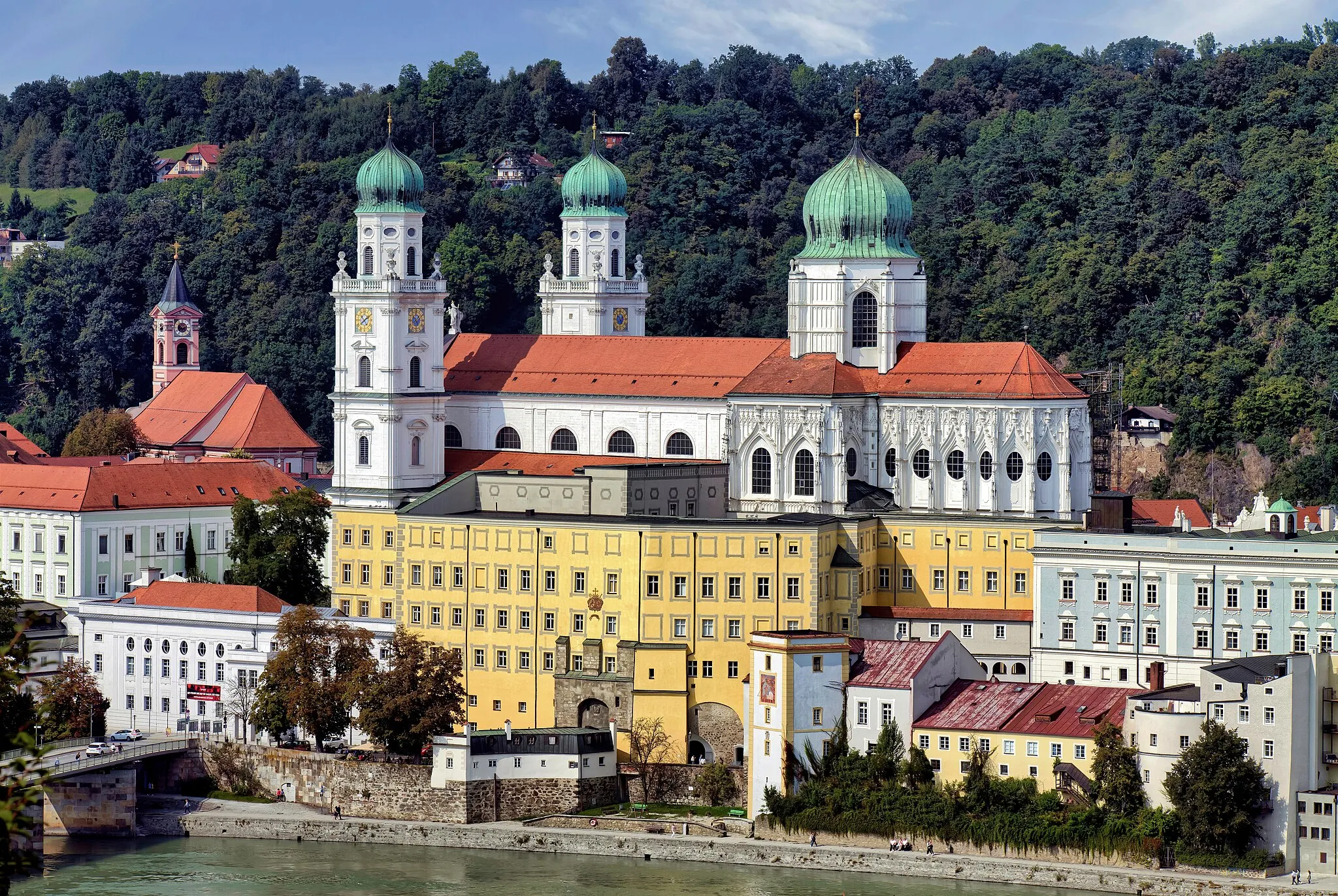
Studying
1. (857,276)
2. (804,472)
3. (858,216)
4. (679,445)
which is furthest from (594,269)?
(804,472)

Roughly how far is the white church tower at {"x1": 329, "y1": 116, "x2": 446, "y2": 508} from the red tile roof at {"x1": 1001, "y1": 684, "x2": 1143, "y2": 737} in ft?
76.5

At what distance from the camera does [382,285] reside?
9044 cm

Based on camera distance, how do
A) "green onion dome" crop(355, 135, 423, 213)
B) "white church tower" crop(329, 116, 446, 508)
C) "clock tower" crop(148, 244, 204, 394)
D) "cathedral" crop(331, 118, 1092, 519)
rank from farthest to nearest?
"clock tower" crop(148, 244, 204, 394), "green onion dome" crop(355, 135, 423, 213), "white church tower" crop(329, 116, 446, 508), "cathedral" crop(331, 118, 1092, 519)

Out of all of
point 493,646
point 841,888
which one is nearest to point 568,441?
point 493,646

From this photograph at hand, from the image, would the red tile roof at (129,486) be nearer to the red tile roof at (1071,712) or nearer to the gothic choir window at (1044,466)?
the gothic choir window at (1044,466)

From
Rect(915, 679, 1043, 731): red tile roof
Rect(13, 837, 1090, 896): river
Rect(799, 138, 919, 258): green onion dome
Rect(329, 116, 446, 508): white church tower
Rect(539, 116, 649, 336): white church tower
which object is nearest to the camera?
Rect(13, 837, 1090, 896): river

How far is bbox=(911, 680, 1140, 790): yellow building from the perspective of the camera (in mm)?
70875

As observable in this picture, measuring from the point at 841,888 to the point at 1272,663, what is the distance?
37.9 feet

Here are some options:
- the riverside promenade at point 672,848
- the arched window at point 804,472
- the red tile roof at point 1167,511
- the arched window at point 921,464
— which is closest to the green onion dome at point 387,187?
the arched window at point 804,472

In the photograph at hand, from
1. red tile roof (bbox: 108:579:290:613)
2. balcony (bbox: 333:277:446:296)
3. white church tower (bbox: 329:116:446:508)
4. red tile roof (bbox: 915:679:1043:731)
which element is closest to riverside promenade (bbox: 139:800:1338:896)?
red tile roof (bbox: 915:679:1043:731)

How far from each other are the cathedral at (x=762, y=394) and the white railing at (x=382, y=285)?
0.18ft

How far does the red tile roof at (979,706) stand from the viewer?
238 ft

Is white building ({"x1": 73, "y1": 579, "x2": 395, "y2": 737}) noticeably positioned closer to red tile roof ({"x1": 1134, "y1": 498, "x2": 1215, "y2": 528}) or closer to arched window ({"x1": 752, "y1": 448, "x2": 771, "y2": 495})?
arched window ({"x1": 752, "y1": 448, "x2": 771, "y2": 495})

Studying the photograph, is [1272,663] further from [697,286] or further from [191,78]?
[191,78]
